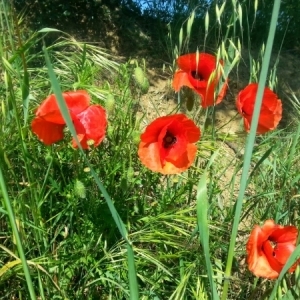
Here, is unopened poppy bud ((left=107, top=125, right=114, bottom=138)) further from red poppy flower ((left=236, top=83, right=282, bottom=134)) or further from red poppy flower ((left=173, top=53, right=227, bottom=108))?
red poppy flower ((left=236, top=83, right=282, bottom=134))

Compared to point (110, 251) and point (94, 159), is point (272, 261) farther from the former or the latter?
point (94, 159)

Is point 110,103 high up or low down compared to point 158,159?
up

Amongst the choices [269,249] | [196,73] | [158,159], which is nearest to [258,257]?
[269,249]

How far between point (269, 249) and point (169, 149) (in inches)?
10.1

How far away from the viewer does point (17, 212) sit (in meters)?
1.15

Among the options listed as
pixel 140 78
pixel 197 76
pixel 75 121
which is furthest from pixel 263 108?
pixel 75 121

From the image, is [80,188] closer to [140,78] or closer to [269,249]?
[140,78]

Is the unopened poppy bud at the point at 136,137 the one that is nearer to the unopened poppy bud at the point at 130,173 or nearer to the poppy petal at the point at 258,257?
the unopened poppy bud at the point at 130,173

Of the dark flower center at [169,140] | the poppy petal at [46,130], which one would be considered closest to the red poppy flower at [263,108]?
the dark flower center at [169,140]

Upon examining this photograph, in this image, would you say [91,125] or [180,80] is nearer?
[91,125]

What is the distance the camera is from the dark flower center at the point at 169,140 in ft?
3.66

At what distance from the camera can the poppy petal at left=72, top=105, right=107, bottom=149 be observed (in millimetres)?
1051

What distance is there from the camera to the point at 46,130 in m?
1.05

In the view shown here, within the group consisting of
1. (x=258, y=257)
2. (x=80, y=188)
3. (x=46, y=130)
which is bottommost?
(x=258, y=257)
